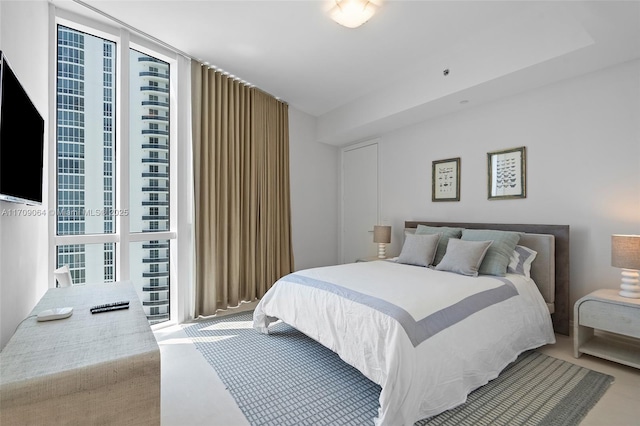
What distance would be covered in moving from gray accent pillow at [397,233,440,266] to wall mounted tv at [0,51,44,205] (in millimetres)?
3049

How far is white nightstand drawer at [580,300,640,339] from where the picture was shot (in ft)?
6.88

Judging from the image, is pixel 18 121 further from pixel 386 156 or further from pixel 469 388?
pixel 386 156

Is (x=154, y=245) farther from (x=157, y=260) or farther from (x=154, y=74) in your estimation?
(x=154, y=74)

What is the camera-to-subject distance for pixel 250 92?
3.92 meters

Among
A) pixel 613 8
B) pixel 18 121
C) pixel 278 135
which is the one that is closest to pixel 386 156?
pixel 278 135

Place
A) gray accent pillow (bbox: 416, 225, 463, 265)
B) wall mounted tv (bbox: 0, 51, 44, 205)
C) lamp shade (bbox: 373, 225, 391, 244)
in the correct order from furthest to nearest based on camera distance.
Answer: lamp shade (bbox: 373, 225, 391, 244) < gray accent pillow (bbox: 416, 225, 463, 265) < wall mounted tv (bbox: 0, 51, 44, 205)

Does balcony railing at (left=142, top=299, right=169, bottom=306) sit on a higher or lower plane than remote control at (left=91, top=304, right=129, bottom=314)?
lower

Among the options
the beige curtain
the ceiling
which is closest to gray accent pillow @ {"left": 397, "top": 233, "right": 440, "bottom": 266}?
the ceiling

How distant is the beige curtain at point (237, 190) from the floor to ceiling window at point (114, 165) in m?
0.33

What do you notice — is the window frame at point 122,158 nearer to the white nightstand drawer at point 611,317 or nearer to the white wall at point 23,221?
the white wall at point 23,221

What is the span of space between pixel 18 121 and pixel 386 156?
3964 millimetres

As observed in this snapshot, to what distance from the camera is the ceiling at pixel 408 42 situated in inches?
92.7

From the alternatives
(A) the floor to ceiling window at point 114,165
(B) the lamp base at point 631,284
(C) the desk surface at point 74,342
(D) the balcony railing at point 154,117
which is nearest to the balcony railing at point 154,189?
(A) the floor to ceiling window at point 114,165

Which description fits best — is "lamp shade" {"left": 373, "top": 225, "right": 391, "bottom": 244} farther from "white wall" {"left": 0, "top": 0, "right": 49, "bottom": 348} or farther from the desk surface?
"white wall" {"left": 0, "top": 0, "right": 49, "bottom": 348}
